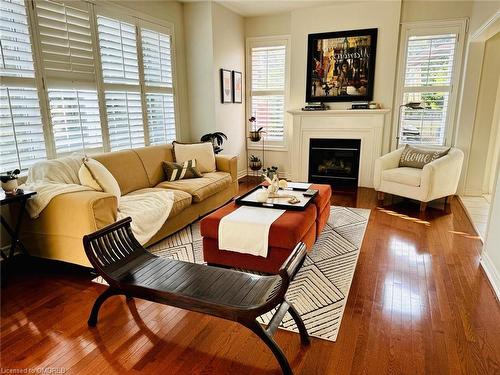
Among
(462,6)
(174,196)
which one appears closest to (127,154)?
(174,196)

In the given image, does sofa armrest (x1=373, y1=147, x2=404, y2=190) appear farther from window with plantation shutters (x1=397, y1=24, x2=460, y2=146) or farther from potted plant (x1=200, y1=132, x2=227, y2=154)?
potted plant (x1=200, y1=132, x2=227, y2=154)

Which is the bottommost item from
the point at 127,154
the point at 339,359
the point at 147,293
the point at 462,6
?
the point at 339,359

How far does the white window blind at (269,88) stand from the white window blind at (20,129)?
377 cm

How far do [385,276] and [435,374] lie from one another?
100 centimetres

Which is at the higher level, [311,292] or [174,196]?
[174,196]

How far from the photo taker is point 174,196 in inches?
134

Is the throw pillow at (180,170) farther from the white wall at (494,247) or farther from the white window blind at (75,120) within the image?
the white wall at (494,247)

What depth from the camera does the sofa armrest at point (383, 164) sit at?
179 inches

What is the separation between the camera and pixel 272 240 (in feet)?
8.08

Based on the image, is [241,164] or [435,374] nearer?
[435,374]

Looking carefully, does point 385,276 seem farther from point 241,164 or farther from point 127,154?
point 241,164

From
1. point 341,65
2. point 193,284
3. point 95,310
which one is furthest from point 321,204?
point 341,65

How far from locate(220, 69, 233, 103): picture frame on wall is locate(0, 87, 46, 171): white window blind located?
8.94 ft

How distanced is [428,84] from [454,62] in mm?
420
